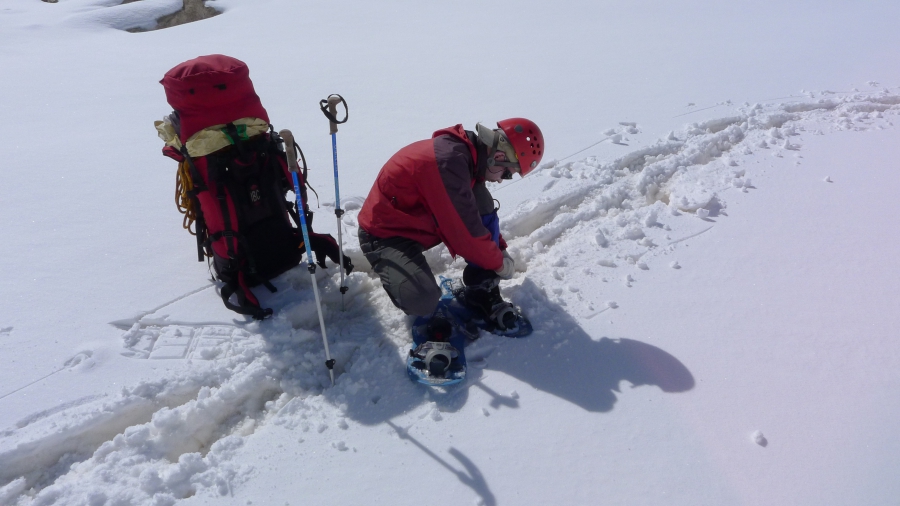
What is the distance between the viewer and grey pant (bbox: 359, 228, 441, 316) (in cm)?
318

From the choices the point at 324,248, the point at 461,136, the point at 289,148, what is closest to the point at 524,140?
the point at 461,136

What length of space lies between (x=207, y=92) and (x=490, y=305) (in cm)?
201

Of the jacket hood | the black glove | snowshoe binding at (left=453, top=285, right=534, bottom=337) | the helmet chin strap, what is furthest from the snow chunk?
the black glove

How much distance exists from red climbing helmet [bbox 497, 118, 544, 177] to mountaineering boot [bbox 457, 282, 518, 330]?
0.78 metres

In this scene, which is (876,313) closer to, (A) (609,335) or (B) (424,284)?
(A) (609,335)

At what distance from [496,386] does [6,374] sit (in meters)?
2.51

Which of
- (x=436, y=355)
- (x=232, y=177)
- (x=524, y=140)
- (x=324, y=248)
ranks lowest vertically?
(x=436, y=355)

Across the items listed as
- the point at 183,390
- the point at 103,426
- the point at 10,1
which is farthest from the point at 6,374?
the point at 10,1

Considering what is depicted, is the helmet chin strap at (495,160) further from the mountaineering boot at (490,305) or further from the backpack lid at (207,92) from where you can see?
the backpack lid at (207,92)

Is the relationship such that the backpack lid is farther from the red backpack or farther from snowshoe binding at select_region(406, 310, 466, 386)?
snowshoe binding at select_region(406, 310, 466, 386)

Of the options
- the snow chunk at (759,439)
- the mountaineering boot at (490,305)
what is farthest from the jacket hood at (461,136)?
the snow chunk at (759,439)

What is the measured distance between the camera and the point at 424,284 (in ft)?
10.5

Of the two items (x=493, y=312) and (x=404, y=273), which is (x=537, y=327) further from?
(x=404, y=273)

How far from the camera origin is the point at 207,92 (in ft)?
9.91
